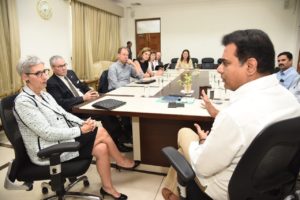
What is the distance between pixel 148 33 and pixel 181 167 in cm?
796

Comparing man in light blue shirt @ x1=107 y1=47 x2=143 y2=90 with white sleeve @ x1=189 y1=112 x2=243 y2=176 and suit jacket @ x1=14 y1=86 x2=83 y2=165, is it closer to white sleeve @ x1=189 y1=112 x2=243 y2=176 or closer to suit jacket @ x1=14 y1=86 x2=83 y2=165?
suit jacket @ x1=14 y1=86 x2=83 y2=165

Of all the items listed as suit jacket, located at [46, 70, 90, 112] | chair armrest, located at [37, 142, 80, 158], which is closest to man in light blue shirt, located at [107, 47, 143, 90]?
suit jacket, located at [46, 70, 90, 112]

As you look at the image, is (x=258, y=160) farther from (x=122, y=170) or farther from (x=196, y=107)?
(x=122, y=170)

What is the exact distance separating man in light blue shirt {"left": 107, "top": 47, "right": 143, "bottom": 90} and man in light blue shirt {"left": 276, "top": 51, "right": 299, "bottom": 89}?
214cm

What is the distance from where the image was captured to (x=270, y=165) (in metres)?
0.92

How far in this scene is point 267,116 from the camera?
2.91ft

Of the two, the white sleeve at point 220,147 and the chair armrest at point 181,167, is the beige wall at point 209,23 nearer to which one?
the chair armrest at point 181,167

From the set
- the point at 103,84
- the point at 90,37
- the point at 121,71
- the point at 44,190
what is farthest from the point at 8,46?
the point at 44,190

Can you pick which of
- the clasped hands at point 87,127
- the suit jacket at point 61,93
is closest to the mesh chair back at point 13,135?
the clasped hands at point 87,127

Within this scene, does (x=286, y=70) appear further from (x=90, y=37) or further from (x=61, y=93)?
(x=90, y=37)

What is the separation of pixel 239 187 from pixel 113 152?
Answer: 128 centimetres

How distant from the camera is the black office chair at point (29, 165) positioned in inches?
53.0

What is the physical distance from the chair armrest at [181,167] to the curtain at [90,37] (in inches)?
198

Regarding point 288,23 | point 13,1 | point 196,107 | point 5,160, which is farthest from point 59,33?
point 288,23
